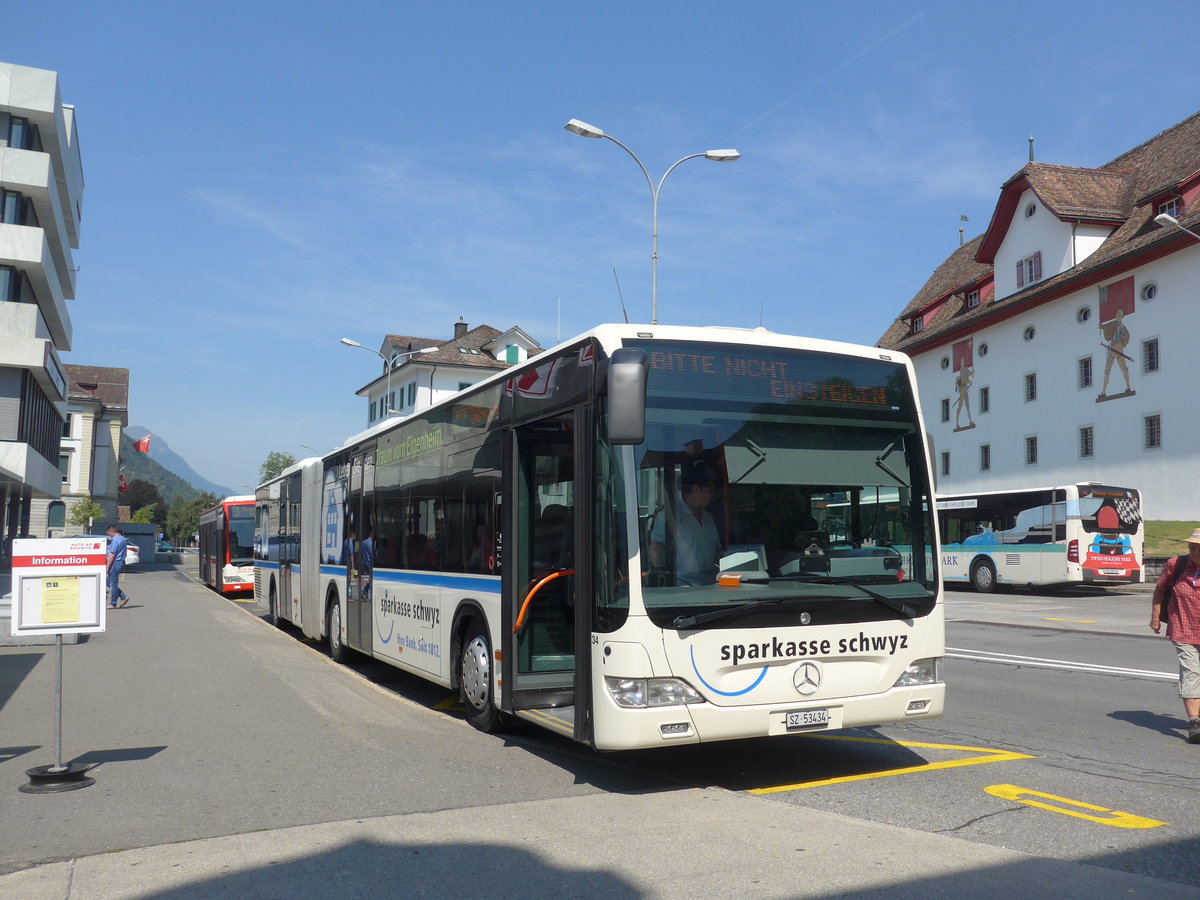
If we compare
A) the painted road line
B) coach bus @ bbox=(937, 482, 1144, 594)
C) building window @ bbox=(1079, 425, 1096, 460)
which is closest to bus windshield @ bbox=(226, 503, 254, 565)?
coach bus @ bbox=(937, 482, 1144, 594)

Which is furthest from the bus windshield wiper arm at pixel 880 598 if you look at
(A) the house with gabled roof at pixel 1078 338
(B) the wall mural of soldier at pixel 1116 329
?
(B) the wall mural of soldier at pixel 1116 329

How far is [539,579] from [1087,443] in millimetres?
38620

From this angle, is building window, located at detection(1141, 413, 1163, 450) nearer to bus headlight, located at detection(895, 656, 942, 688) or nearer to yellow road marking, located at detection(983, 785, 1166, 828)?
bus headlight, located at detection(895, 656, 942, 688)

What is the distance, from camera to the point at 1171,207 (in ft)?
128

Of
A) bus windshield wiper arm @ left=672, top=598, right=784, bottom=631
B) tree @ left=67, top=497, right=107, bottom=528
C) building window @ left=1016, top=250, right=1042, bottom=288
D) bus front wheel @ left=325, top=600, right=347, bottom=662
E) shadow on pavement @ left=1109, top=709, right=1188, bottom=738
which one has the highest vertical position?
building window @ left=1016, top=250, right=1042, bottom=288

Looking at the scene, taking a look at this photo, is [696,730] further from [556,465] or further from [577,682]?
[556,465]

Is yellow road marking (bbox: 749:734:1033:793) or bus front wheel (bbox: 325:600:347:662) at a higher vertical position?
bus front wheel (bbox: 325:600:347:662)

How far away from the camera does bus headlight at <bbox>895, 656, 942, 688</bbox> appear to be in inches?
285

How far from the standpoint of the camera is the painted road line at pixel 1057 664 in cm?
1281

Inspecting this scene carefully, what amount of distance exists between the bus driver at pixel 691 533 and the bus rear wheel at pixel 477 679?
2.63 meters

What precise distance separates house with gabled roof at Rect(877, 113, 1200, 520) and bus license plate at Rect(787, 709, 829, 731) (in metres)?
30.0

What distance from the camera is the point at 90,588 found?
767 cm

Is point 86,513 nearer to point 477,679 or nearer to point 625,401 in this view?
point 477,679

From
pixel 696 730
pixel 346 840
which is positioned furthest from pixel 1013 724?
pixel 346 840
